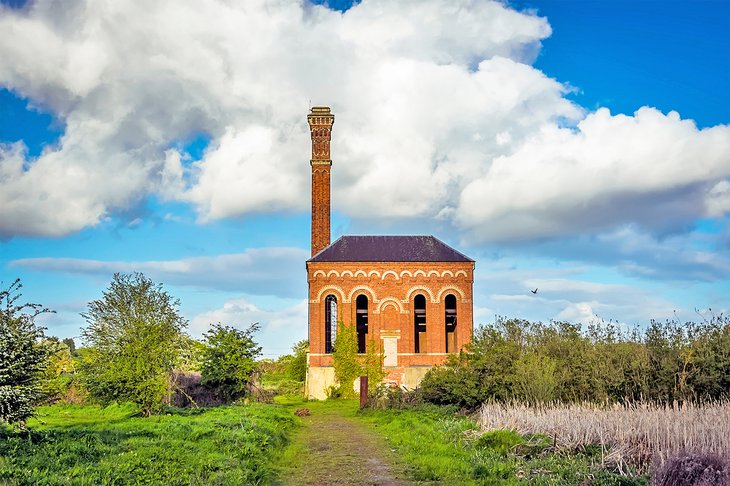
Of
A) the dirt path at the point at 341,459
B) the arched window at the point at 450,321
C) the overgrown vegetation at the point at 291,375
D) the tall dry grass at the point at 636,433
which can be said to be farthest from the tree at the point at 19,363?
the arched window at the point at 450,321

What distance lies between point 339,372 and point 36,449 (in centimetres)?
2918

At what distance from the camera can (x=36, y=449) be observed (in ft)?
40.9

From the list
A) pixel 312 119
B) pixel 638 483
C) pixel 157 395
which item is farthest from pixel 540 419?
pixel 312 119

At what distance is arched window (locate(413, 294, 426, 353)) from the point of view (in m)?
43.2

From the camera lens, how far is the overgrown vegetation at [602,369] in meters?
21.9

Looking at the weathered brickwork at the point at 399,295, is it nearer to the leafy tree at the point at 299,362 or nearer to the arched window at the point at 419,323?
the arched window at the point at 419,323

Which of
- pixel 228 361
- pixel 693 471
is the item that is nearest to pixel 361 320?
pixel 228 361

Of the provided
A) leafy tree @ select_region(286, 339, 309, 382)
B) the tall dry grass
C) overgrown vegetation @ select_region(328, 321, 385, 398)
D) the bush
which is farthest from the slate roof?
the bush

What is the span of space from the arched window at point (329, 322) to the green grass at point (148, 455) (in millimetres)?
23785

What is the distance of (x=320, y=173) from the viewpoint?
4841 cm

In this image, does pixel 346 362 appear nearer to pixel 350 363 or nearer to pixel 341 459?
pixel 350 363

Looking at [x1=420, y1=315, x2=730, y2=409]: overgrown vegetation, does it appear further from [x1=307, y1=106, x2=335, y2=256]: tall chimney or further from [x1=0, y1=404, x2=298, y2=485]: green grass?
[x1=307, y1=106, x2=335, y2=256]: tall chimney

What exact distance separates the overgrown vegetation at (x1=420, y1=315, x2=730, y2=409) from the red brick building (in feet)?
56.0

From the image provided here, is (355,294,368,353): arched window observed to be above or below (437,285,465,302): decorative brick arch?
below
